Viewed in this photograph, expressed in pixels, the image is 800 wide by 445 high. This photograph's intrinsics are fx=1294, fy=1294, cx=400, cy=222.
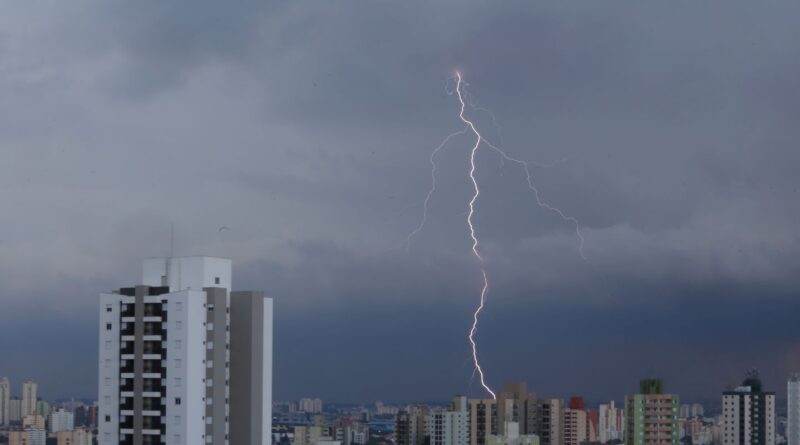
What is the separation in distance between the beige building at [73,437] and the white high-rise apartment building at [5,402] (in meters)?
1.35

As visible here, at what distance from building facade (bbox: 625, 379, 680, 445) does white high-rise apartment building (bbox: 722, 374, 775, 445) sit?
2.09 metres

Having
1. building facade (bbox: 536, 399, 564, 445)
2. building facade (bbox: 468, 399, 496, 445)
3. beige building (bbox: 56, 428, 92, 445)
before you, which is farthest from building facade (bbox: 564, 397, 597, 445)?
beige building (bbox: 56, 428, 92, 445)

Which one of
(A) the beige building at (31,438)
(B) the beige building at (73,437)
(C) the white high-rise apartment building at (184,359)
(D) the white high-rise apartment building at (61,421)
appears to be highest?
(C) the white high-rise apartment building at (184,359)

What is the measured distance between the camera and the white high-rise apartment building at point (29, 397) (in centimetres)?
2274

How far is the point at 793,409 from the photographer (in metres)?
23.0

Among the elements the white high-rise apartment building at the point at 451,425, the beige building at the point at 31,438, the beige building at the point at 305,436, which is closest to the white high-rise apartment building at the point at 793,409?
the white high-rise apartment building at the point at 451,425

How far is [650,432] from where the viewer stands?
852 inches

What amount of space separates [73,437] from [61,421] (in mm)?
439

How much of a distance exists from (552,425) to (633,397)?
412cm

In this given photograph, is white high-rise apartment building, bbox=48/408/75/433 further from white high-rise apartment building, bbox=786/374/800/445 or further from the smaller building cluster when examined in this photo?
white high-rise apartment building, bbox=786/374/800/445

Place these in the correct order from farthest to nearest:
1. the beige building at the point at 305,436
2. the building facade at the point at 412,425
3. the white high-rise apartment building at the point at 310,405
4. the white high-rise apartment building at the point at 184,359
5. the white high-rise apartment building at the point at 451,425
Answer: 1. the building facade at the point at 412,425
2. the white high-rise apartment building at the point at 451,425
3. the beige building at the point at 305,436
4. the white high-rise apartment building at the point at 310,405
5. the white high-rise apartment building at the point at 184,359

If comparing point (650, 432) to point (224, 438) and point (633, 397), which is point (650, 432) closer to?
point (633, 397)

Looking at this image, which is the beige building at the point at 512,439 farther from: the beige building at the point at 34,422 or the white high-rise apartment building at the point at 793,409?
the beige building at the point at 34,422

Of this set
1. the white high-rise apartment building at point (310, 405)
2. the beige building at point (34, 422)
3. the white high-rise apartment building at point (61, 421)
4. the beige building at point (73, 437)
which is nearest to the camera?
the beige building at point (73, 437)
